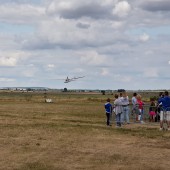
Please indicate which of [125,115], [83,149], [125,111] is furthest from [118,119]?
[83,149]

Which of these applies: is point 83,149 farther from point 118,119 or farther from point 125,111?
point 125,111

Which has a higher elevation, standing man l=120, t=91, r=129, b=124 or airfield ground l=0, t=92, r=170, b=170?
standing man l=120, t=91, r=129, b=124

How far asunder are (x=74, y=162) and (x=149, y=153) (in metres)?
2.59

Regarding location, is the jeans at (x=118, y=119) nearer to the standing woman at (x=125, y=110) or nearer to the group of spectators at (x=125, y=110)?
the group of spectators at (x=125, y=110)

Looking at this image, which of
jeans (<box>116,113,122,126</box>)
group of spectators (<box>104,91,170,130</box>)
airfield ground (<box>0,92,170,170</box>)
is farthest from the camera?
group of spectators (<box>104,91,170,130</box>)

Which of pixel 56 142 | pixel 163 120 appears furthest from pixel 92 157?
pixel 163 120

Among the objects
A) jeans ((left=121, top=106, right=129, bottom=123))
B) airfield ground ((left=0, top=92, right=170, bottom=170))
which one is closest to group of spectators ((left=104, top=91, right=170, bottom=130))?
jeans ((left=121, top=106, right=129, bottom=123))

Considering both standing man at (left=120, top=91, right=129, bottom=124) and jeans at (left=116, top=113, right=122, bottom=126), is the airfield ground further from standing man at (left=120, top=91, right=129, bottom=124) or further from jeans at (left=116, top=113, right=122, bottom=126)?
standing man at (left=120, top=91, right=129, bottom=124)

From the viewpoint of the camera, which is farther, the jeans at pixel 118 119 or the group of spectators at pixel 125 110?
the group of spectators at pixel 125 110

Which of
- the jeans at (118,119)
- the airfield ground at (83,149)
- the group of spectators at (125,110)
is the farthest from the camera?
the group of spectators at (125,110)

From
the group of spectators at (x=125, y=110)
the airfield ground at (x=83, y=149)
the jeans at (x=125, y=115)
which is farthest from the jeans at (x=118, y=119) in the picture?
the airfield ground at (x=83, y=149)

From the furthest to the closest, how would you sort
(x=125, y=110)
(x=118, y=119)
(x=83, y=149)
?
1. (x=125, y=110)
2. (x=118, y=119)
3. (x=83, y=149)

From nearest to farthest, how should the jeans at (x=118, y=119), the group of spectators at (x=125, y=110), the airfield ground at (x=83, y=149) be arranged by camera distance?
1. the airfield ground at (x=83, y=149)
2. the jeans at (x=118, y=119)
3. the group of spectators at (x=125, y=110)

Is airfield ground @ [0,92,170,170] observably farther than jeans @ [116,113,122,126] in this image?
No
